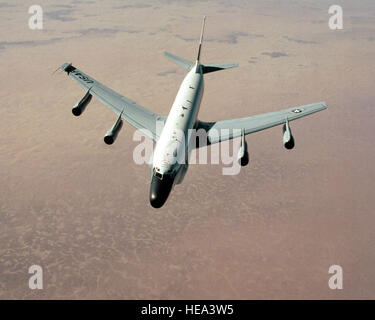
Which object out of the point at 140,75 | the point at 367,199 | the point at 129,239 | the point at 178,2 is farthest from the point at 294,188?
the point at 178,2

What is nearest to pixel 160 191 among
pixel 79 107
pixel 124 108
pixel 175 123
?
pixel 175 123

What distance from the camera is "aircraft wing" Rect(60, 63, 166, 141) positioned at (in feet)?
109

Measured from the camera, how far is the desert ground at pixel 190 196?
3052cm

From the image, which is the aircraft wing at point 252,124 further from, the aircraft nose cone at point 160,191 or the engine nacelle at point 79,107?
the engine nacelle at point 79,107

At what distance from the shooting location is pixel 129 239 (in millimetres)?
34375

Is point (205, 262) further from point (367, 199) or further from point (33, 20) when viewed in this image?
point (33, 20)

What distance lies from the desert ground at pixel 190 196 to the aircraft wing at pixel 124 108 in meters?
10.1

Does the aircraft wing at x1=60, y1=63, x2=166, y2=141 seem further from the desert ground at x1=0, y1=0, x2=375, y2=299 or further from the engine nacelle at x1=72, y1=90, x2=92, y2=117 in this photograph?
the desert ground at x1=0, y1=0, x2=375, y2=299

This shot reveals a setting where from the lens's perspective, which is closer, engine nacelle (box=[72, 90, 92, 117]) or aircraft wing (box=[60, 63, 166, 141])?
engine nacelle (box=[72, 90, 92, 117])

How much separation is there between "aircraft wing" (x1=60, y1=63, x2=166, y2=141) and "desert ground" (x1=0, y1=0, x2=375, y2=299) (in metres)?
10.1

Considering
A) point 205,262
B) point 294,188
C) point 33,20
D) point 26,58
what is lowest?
point 205,262

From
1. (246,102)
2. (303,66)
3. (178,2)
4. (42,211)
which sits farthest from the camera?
(178,2)

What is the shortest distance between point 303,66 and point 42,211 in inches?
2745

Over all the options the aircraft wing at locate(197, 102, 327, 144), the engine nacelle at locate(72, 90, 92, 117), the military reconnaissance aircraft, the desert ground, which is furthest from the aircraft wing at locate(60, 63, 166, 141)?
the desert ground
